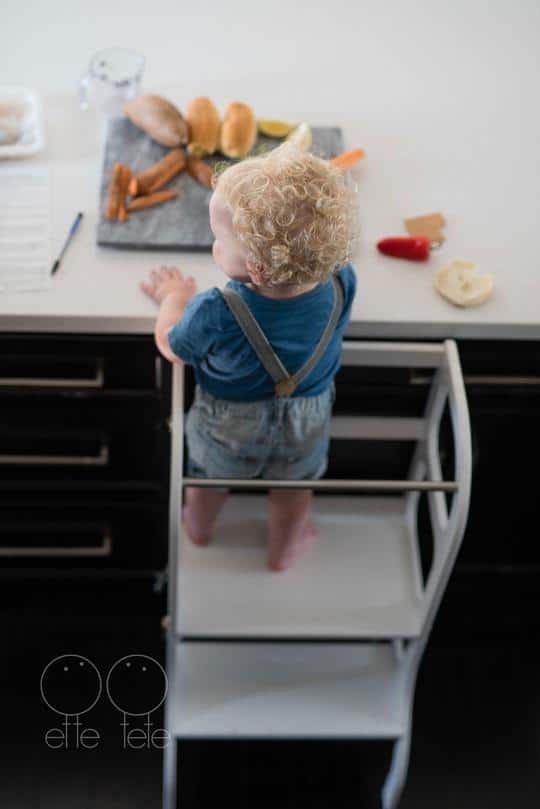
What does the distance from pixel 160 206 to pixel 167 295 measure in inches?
7.4

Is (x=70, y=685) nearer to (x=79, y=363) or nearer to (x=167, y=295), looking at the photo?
(x=79, y=363)

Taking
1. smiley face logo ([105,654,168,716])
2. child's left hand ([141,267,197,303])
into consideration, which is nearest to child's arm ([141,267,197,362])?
child's left hand ([141,267,197,303])

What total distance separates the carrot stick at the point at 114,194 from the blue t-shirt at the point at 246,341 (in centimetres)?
24

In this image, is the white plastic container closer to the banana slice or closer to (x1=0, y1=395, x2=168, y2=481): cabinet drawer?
(x1=0, y1=395, x2=168, y2=481): cabinet drawer

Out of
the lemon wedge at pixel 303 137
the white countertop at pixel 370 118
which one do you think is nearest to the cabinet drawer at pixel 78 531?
the white countertop at pixel 370 118

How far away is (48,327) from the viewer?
1.20 meters

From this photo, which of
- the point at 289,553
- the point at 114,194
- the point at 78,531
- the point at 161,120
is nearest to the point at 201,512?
the point at 289,553

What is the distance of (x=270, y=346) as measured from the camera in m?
1.08

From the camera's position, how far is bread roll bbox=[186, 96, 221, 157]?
134 cm

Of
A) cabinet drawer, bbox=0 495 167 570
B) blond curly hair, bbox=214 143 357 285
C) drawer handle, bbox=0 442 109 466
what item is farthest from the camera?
cabinet drawer, bbox=0 495 167 570

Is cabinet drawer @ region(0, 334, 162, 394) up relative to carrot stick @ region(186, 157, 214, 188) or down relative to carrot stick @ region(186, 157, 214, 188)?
down

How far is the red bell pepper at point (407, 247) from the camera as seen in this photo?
127 cm

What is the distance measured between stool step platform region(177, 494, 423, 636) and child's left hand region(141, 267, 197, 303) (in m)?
0.40

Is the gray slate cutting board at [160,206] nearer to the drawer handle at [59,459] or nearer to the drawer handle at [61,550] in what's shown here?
the drawer handle at [59,459]
